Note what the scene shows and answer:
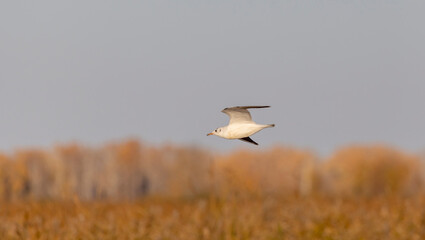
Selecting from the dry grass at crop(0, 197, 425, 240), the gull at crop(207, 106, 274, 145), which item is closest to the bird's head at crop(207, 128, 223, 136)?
the gull at crop(207, 106, 274, 145)

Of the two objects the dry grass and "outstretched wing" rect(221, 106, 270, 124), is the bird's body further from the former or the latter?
the dry grass

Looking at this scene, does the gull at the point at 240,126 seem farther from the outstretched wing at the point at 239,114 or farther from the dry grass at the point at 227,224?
the dry grass at the point at 227,224

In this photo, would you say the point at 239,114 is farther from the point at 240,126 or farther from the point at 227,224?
the point at 227,224

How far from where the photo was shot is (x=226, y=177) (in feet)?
20.7

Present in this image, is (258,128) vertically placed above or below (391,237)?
above

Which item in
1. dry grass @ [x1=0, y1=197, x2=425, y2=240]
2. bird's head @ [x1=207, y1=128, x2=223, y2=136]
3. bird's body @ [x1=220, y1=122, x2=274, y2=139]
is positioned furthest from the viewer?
dry grass @ [x1=0, y1=197, x2=425, y2=240]

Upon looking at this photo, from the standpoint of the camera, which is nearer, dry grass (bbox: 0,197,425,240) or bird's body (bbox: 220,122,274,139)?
bird's body (bbox: 220,122,274,139)

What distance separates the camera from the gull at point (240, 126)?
194 cm

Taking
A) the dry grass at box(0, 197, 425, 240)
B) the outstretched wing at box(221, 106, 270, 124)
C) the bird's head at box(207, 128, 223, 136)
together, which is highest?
the outstretched wing at box(221, 106, 270, 124)

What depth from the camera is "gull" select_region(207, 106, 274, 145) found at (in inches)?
76.4

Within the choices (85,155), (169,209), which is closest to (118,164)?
(85,155)

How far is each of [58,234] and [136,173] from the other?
90.7 feet

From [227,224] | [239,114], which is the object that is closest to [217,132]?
[239,114]

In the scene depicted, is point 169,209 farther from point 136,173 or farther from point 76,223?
point 136,173
